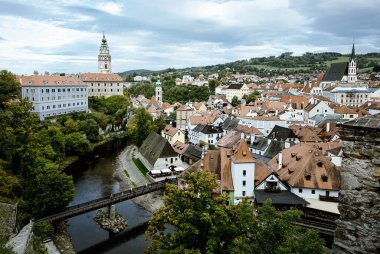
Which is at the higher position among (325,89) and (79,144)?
(325,89)

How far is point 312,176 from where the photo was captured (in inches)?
912

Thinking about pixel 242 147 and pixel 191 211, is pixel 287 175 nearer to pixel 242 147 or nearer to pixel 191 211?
pixel 242 147

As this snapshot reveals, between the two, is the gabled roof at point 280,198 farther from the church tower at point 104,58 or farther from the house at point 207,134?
the church tower at point 104,58

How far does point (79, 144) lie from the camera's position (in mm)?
44344

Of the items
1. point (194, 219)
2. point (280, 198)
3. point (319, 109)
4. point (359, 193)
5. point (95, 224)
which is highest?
point (359, 193)

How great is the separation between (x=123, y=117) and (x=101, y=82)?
50.6 ft

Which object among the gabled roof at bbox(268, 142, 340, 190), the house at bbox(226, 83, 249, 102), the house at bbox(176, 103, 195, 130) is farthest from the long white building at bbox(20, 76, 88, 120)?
the house at bbox(226, 83, 249, 102)

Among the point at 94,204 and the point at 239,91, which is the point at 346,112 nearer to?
the point at 239,91

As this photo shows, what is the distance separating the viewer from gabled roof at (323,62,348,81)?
87688 mm

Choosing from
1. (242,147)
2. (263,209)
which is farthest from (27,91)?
(263,209)

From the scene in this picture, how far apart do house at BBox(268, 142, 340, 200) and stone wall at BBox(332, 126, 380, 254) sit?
61.9 ft

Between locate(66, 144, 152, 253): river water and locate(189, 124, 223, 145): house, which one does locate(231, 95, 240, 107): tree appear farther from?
locate(66, 144, 152, 253): river water

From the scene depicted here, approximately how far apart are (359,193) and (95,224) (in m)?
23.0

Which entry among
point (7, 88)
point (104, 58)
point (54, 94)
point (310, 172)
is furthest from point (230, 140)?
point (104, 58)
